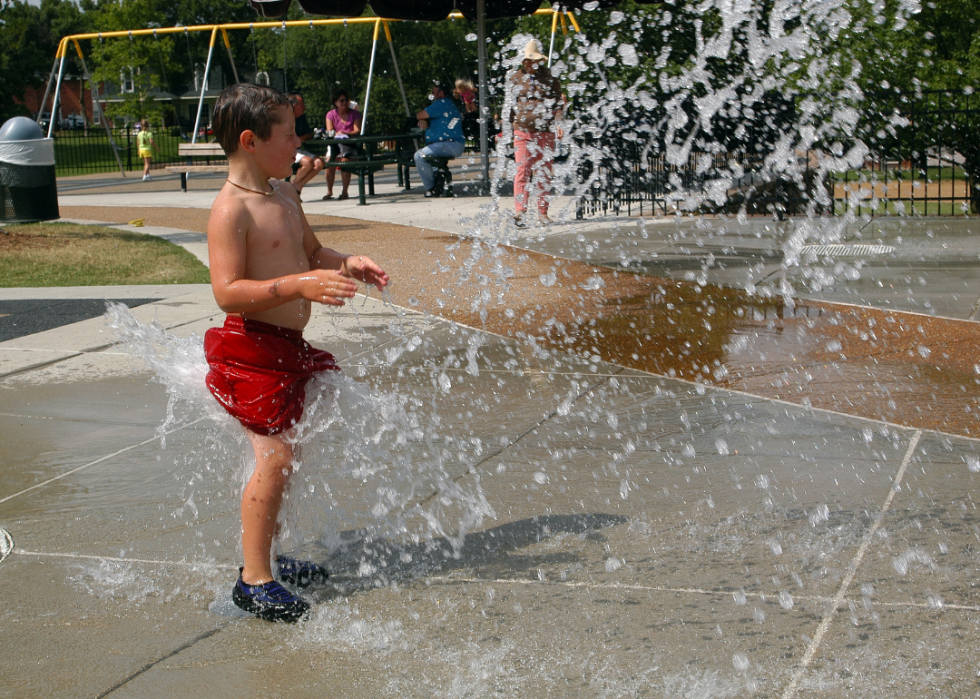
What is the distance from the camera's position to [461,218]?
12.4 m

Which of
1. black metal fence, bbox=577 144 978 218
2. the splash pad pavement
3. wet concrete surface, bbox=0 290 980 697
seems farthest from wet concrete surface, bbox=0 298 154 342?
black metal fence, bbox=577 144 978 218

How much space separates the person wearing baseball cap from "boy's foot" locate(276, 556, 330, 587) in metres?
8.19

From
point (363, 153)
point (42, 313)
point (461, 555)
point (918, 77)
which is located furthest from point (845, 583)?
point (363, 153)

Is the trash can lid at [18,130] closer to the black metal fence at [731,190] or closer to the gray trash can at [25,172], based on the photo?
the gray trash can at [25,172]

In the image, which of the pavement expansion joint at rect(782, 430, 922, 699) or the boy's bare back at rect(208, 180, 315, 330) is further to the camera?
the boy's bare back at rect(208, 180, 315, 330)

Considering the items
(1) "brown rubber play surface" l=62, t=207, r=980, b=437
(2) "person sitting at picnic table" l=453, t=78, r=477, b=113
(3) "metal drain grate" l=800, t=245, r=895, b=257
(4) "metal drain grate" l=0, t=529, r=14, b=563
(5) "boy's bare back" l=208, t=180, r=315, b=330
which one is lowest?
(4) "metal drain grate" l=0, t=529, r=14, b=563

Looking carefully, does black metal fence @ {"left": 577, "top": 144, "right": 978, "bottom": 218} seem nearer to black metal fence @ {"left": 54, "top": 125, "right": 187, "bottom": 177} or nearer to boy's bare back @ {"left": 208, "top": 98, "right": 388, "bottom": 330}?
boy's bare back @ {"left": 208, "top": 98, "right": 388, "bottom": 330}

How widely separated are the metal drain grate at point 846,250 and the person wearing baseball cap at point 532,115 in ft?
10.4

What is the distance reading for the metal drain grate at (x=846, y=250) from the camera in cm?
914

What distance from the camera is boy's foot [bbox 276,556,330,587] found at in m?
3.14

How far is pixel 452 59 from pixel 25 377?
2831 cm

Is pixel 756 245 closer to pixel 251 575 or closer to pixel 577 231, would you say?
pixel 577 231

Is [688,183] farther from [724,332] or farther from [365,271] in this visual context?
[365,271]

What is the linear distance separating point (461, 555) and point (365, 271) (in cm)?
100
